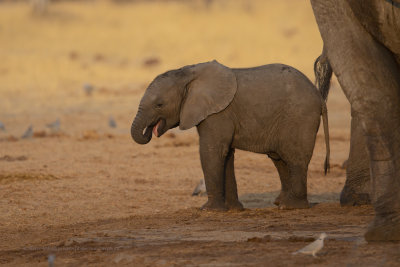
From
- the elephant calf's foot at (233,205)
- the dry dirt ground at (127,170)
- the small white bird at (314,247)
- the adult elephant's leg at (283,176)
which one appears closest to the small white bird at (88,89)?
the dry dirt ground at (127,170)

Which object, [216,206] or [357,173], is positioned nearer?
[216,206]

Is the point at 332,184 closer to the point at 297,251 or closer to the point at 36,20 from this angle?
the point at 297,251

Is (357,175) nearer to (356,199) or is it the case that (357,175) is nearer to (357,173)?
(357,173)

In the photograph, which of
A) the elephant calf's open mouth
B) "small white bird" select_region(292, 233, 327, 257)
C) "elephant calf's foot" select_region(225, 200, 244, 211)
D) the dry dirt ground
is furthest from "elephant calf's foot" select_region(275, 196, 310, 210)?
"small white bird" select_region(292, 233, 327, 257)

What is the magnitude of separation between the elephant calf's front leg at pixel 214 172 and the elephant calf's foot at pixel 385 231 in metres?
2.35

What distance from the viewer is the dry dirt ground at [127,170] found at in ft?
17.7

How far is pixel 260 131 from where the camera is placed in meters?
7.34

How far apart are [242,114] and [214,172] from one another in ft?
1.78

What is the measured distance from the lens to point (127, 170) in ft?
33.2

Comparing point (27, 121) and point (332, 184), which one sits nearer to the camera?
point (332, 184)

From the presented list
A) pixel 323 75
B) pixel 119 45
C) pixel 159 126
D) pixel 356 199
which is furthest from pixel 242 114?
pixel 119 45

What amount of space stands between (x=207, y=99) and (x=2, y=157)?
14.3 ft

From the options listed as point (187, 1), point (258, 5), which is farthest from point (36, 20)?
point (258, 5)

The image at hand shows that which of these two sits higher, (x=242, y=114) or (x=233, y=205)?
(x=242, y=114)
